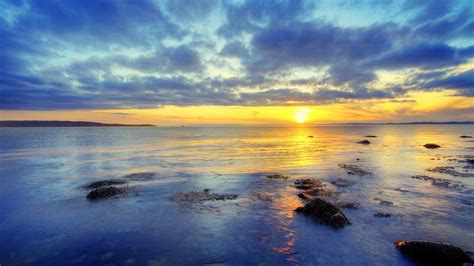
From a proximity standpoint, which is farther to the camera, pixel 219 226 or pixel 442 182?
pixel 442 182

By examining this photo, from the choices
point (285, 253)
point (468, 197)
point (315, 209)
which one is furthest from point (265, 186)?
point (468, 197)

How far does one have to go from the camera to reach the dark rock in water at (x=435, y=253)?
9.81 metres

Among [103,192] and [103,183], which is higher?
[103,192]

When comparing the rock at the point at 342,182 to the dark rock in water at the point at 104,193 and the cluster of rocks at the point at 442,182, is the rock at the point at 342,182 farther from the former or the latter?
the dark rock in water at the point at 104,193

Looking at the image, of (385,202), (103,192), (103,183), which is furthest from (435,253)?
(103,183)

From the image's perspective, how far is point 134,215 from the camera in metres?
15.4

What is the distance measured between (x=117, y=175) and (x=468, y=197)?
30.3m

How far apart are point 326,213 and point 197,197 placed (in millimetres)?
9016

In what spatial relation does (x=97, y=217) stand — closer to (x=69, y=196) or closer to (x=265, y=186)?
(x=69, y=196)

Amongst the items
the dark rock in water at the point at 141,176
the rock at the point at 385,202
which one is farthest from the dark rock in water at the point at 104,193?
the rock at the point at 385,202

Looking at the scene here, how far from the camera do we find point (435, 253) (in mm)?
10109

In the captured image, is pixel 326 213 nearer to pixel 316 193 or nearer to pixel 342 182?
pixel 316 193

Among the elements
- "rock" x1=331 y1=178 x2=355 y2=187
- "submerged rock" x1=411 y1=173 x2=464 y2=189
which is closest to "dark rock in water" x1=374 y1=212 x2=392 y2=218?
"rock" x1=331 y1=178 x2=355 y2=187

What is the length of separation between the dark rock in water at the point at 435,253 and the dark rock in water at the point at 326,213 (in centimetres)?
325
